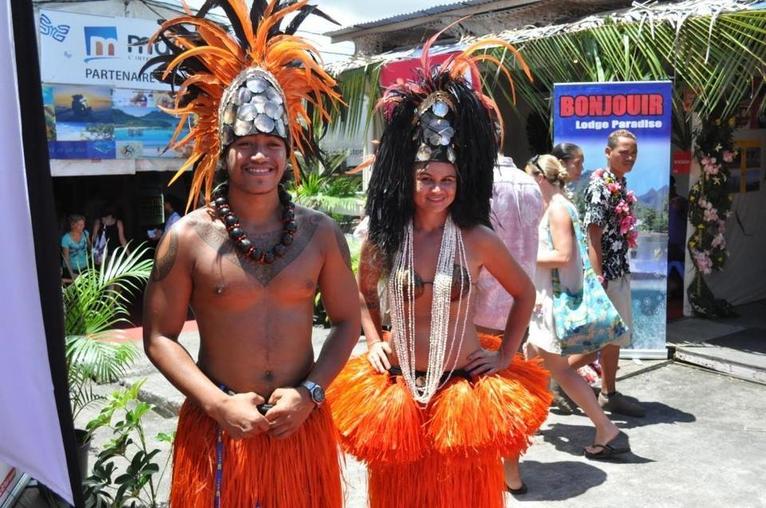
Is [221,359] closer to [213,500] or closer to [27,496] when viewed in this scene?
[213,500]

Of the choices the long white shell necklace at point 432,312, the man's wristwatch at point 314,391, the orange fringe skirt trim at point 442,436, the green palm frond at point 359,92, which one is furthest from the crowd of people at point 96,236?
the man's wristwatch at point 314,391

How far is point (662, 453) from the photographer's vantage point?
16.8 ft

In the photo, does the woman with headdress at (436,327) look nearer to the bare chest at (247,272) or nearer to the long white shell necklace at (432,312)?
the long white shell necklace at (432,312)

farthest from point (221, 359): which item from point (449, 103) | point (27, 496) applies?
point (27, 496)

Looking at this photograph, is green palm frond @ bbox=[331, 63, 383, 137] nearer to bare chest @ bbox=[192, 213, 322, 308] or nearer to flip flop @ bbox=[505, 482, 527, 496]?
flip flop @ bbox=[505, 482, 527, 496]

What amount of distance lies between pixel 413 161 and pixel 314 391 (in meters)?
1.06

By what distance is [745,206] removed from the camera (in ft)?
31.2

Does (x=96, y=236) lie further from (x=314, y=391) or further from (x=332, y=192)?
(x=314, y=391)

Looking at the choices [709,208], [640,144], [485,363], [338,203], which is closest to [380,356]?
[485,363]

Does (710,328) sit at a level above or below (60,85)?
below

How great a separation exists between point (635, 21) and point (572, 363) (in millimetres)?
3590

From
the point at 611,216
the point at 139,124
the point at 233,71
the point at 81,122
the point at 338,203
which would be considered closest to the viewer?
the point at 233,71

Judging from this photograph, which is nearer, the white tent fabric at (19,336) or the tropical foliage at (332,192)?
the white tent fabric at (19,336)

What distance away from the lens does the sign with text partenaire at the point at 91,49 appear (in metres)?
10.6
